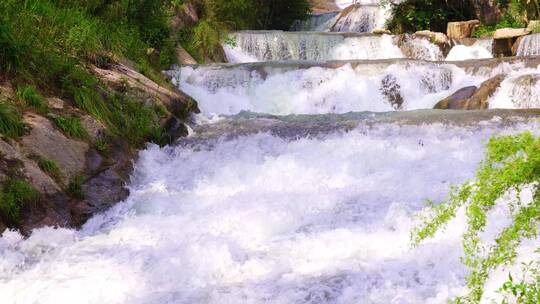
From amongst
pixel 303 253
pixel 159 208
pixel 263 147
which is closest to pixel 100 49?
pixel 263 147

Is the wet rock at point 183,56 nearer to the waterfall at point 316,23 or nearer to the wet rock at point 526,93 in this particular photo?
→ the wet rock at point 526,93

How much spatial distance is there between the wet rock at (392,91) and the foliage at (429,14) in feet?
26.5

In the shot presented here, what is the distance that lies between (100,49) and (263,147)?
285cm

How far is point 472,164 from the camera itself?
5973 mm

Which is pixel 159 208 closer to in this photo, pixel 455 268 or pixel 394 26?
pixel 455 268

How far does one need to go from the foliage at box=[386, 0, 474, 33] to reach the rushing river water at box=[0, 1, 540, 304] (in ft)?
26.9

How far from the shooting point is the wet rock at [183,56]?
40.2 feet

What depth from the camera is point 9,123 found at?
17.9ft

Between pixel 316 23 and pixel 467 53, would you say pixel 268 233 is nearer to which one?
pixel 467 53

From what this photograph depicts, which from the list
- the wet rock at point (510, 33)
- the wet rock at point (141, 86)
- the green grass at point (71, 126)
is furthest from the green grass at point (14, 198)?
the wet rock at point (510, 33)

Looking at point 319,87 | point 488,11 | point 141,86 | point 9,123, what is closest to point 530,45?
point 488,11

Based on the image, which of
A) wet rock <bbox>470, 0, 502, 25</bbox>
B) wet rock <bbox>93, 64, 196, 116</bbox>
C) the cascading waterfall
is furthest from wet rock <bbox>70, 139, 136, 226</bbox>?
wet rock <bbox>470, 0, 502, 25</bbox>

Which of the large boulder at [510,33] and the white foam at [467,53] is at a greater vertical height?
the large boulder at [510,33]

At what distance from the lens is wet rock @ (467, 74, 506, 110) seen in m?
9.52
